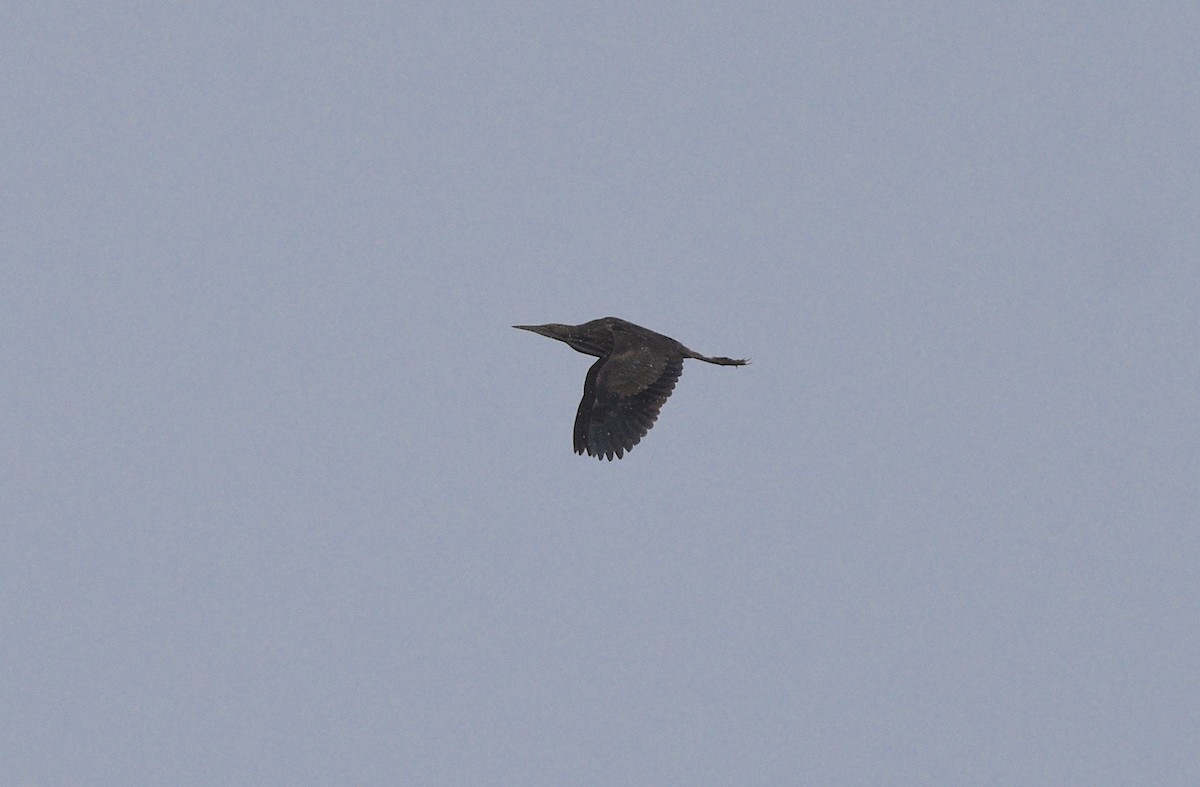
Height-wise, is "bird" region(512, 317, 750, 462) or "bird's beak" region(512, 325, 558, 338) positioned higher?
"bird's beak" region(512, 325, 558, 338)

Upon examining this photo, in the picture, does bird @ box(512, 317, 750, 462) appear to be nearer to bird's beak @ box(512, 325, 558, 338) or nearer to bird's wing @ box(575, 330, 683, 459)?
bird's wing @ box(575, 330, 683, 459)

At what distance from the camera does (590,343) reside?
31.1 m

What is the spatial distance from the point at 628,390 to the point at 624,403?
9.2 inches

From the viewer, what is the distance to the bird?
29625mm

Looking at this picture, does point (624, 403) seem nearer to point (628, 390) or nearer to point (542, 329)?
point (628, 390)

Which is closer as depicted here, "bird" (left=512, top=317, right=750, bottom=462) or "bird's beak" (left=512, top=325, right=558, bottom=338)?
"bird" (left=512, top=317, right=750, bottom=462)

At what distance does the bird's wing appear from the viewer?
29594 mm

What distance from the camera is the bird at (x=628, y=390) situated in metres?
29.6

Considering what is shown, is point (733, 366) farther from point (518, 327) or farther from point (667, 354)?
point (518, 327)

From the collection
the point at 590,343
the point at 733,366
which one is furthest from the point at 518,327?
the point at 733,366

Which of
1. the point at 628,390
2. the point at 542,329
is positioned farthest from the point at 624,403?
the point at 542,329

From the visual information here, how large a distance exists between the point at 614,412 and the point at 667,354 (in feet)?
4.80

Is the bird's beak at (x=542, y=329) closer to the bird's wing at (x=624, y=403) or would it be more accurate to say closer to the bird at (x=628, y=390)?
the bird at (x=628, y=390)

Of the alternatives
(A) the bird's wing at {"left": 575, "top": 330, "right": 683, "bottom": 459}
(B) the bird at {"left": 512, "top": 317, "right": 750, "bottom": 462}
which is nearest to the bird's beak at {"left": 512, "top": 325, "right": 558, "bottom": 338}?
(B) the bird at {"left": 512, "top": 317, "right": 750, "bottom": 462}
